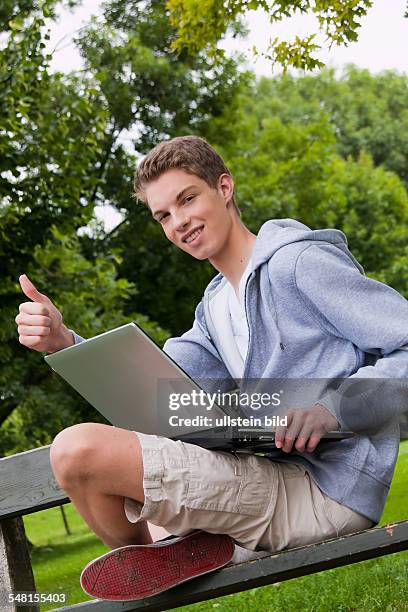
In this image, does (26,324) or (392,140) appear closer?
(26,324)

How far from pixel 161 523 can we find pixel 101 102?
1389 centimetres

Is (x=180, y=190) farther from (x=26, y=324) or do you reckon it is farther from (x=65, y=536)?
(x=65, y=536)

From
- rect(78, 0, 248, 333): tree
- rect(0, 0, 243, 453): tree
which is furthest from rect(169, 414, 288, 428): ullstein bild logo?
rect(78, 0, 248, 333): tree

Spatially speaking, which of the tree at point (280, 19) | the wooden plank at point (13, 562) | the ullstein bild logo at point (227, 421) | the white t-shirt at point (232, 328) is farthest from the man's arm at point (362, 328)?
the tree at point (280, 19)

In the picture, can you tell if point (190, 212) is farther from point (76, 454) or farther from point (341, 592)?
point (341, 592)

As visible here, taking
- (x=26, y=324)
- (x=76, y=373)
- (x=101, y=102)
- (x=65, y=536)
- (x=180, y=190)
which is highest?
(x=101, y=102)

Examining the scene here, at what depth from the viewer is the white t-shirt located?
3037 millimetres

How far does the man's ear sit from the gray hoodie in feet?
0.83

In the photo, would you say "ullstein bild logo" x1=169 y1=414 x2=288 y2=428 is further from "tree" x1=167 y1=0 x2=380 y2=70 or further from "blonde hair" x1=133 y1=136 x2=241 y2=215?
"tree" x1=167 y1=0 x2=380 y2=70

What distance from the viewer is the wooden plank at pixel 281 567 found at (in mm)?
2484

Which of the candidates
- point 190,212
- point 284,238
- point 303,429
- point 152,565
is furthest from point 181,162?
point 152,565

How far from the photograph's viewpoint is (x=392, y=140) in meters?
33.8

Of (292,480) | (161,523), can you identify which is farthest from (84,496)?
(292,480)

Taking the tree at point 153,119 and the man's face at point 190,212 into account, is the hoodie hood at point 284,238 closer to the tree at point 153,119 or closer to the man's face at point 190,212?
the man's face at point 190,212
